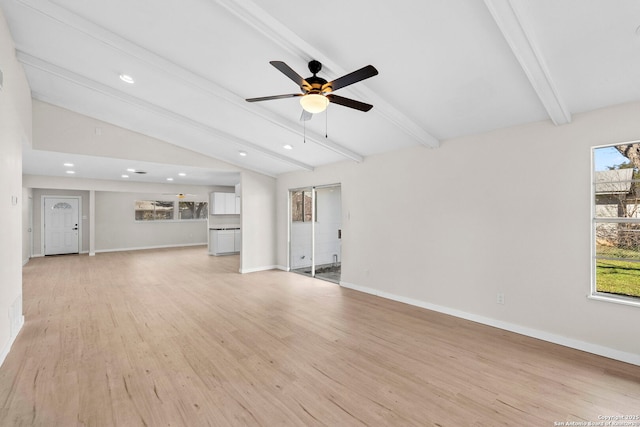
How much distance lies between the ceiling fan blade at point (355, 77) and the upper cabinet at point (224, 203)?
838 centimetres

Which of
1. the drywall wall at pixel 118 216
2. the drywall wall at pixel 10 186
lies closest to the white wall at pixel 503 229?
the drywall wall at pixel 10 186

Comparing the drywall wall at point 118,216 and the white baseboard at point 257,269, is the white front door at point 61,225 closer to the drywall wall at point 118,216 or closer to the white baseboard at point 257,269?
the drywall wall at point 118,216

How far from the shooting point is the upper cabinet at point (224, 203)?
33.2ft

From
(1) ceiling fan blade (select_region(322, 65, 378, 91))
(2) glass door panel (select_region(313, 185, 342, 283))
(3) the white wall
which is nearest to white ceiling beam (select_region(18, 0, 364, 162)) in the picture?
(1) ceiling fan blade (select_region(322, 65, 378, 91))

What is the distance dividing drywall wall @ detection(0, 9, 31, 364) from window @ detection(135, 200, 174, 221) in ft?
25.7

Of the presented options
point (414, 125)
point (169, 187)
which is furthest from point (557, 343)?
point (169, 187)

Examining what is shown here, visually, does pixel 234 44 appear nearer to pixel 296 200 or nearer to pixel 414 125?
pixel 414 125

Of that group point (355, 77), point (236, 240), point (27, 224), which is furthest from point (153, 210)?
point (355, 77)

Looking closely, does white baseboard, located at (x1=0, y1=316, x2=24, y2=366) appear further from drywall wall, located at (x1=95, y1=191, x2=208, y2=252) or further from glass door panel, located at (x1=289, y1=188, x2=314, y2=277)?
drywall wall, located at (x1=95, y1=191, x2=208, y2=252)

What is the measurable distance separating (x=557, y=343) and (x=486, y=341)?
72 cm

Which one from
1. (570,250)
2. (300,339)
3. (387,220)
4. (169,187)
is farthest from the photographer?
(169,187)

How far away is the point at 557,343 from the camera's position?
304cm

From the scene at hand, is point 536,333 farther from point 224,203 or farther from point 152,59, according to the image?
point 224,203

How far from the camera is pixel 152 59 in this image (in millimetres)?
3037
